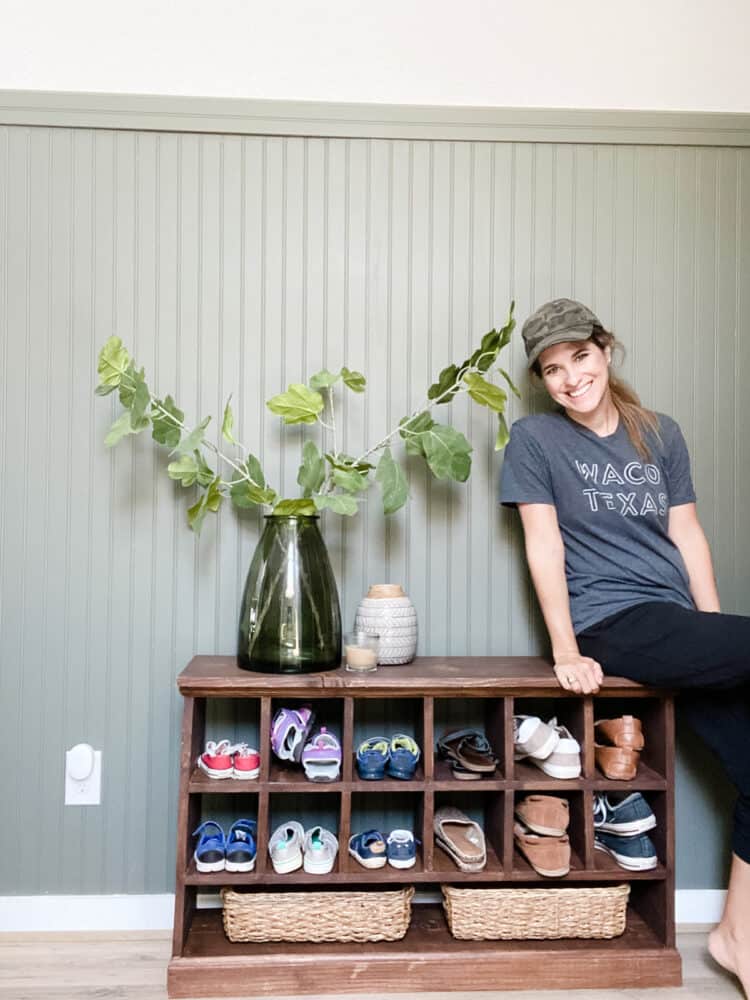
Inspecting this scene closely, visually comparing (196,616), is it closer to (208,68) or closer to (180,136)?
(180,136)

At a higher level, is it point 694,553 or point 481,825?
point 694,553

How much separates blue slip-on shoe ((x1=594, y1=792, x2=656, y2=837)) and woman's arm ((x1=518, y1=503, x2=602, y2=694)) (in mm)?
314

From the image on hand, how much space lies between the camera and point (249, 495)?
1641 millimetres

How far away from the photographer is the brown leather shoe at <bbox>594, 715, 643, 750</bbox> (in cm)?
157

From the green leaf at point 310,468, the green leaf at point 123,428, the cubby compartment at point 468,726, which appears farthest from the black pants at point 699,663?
the green leaf at point 123,428

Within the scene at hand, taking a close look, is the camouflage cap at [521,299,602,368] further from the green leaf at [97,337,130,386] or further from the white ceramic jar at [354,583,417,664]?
the green leaf at [97,337,130,386]

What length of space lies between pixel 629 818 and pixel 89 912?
1.26 metres

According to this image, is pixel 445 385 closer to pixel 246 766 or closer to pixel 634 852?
pixel 246 766

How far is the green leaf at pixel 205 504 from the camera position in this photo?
5.36ft

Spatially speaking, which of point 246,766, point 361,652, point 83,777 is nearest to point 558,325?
point 361,652

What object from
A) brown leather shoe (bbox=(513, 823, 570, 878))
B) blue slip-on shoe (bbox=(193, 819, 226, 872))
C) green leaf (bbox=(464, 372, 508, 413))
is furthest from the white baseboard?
green leaf (bbox=(464, 372, 508, 413))

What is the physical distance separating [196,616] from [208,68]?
1357 mm

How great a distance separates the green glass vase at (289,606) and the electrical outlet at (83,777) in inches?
19.2

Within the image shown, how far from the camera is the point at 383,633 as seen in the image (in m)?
1.63
